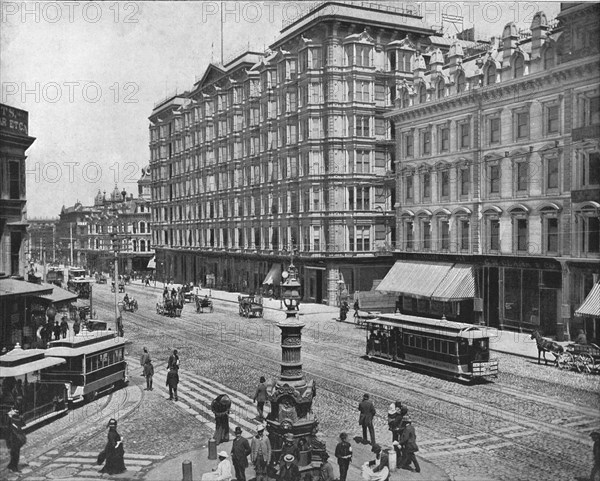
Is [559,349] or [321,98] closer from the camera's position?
[559,349]

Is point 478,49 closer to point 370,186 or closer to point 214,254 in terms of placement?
point 370,186

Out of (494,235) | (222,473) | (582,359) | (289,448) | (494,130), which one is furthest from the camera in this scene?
(494,235)

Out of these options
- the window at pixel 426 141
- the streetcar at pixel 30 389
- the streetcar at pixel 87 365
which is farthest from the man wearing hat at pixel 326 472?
the window at pixel 426 141

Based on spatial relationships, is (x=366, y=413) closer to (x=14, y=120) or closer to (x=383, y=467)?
(x=383, y=467)

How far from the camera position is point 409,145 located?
4547 cm

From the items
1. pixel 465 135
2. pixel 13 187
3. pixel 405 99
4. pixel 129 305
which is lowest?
pixel 129 305

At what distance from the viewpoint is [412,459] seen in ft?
51.1

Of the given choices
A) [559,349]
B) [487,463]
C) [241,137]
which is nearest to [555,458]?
[487,463]

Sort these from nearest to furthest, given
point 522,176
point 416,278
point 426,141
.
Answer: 1. point 522,176
2. point 416,278
3. point 426,141

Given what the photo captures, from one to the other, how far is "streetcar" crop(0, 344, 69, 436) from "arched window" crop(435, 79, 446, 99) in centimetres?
3105

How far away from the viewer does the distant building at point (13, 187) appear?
2869 centimetres

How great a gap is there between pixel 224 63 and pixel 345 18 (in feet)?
75.9

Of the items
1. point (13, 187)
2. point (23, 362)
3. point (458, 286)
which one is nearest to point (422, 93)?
point (458, 286)

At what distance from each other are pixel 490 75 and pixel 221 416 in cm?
2889
